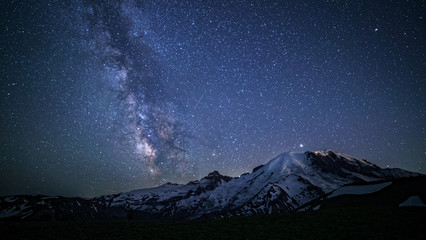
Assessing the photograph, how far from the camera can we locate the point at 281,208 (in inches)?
7156

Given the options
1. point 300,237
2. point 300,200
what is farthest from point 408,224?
point 300,200

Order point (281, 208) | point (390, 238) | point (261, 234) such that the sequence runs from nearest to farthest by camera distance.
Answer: point (390, 238) < point (261, 234) < point (281, 208)

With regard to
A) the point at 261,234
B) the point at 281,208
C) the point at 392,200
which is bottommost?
the point at 281,208

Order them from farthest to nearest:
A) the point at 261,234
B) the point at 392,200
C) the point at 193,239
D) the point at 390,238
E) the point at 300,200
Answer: the point at 300,200
the point at 392,200
the point at 261,234
the point at 193,239
the point at 390,238

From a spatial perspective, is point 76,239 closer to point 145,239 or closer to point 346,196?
point 145,239

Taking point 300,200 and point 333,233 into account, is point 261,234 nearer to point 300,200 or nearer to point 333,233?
point 333,233

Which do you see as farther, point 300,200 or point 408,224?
point 300,200

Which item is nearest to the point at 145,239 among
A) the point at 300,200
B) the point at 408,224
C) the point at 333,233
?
the point at 333,233

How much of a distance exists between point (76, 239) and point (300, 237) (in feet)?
59.6

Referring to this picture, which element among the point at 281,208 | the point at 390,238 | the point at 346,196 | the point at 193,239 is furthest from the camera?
the point at 281,208

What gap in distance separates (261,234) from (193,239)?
230 inches

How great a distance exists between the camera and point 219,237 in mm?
15984

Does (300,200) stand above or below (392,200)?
below

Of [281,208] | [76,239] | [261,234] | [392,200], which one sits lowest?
[281,208]
